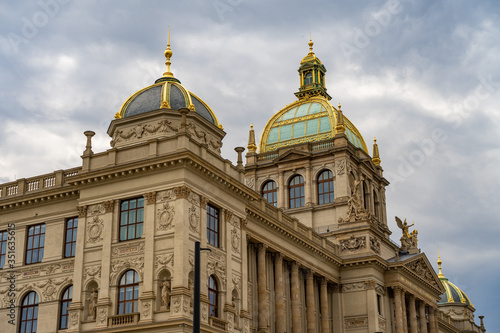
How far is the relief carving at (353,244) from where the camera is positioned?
6456cm

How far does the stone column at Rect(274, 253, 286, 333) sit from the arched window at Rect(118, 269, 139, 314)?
1488 cm

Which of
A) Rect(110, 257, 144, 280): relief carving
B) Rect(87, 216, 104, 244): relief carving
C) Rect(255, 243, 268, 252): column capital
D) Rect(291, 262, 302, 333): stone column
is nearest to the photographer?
Rect(110, 257, 144, 280): relief carving

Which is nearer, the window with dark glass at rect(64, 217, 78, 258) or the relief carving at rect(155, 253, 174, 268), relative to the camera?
the relief carving at rect(155, 253, 174, 268)

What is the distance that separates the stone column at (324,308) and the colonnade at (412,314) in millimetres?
7357

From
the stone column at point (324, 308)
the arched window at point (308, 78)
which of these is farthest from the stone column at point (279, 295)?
the arched window at point (308, 78)

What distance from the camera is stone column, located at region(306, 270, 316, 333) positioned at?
57375 millimetres

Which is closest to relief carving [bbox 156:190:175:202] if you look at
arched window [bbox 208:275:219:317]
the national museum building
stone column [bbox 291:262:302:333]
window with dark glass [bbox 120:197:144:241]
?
the national museum building

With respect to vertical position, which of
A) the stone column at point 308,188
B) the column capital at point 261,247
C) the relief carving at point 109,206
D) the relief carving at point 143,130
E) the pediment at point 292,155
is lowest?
the relief carving at point 109,206

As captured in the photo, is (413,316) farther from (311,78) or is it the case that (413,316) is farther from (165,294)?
(165,294)

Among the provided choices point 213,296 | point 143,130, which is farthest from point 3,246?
point 213,296

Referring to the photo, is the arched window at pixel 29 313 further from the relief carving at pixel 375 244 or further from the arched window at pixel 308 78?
the arched window at pixel 308 78

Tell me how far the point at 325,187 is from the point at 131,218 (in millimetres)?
34545

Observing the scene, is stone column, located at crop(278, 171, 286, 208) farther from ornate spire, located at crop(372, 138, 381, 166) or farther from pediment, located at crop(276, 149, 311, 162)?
ornate spire, located at crop(372, 138, 381, 166)

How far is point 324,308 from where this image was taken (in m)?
60.1
